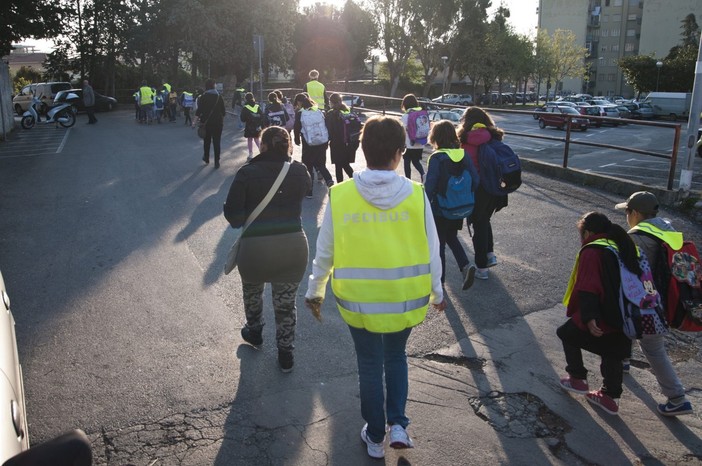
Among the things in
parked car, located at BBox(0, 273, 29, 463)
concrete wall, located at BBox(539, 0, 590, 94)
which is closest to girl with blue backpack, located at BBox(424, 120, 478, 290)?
parked car, located at BBox(0, 273, 29, 463)

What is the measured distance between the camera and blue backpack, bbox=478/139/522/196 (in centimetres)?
594

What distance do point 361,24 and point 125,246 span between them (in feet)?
191

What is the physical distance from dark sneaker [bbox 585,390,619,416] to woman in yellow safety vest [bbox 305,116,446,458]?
1.52m

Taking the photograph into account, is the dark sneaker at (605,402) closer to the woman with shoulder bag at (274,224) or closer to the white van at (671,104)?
the woman with shoulder bag at (274,224)

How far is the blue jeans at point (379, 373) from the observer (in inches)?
123

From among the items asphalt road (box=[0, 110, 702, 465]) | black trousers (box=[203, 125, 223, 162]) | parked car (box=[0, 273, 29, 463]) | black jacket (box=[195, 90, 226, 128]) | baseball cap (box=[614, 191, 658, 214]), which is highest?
black jacket (box=[195, 90, 226, 128])

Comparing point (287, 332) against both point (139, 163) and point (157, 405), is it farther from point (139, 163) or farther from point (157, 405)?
point (139, 163)

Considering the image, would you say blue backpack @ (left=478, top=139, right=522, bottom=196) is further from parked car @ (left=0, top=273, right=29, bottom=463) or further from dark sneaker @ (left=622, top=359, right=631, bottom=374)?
parked car @ (left=0, top=273, right=29, bottom=463)

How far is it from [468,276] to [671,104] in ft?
150

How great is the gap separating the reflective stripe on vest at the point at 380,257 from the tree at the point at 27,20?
21.1 metres

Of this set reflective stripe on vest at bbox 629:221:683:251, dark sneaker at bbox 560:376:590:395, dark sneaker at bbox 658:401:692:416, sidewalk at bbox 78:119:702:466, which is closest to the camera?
sidewalk at bbox 78:119:702:466

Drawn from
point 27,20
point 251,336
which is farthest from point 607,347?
point 27,20

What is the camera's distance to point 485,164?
5.96 m

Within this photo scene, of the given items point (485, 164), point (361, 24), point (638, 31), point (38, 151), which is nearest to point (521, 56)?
point (361, 24)
